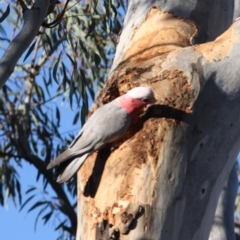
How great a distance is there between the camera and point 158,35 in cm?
317

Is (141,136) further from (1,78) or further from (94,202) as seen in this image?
(1,78)

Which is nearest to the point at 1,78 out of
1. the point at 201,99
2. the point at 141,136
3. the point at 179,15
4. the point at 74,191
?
the point at 141,136

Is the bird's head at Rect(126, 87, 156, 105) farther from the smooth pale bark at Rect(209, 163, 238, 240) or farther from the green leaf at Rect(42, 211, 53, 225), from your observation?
the green leaf at Rect(42, 211, 53, 225)

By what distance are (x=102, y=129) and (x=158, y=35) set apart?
0.70 metres

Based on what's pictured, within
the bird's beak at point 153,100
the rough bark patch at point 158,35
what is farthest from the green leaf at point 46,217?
the bird's beak at point 153,100

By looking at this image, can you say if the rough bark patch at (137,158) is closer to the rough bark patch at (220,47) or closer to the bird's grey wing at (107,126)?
the bird's grey wing at (107,126)

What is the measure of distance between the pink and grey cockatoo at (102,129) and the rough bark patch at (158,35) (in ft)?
1.22

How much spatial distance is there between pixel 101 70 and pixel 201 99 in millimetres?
3139

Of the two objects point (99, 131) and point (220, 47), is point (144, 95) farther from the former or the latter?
point (220, 47)

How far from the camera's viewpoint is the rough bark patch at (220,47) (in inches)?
111

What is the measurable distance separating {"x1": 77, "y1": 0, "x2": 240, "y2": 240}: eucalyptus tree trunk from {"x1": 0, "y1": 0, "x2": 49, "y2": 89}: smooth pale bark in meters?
0.37

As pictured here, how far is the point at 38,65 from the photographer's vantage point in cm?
587

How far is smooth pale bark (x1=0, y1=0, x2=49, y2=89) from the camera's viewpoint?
2688 millimetres

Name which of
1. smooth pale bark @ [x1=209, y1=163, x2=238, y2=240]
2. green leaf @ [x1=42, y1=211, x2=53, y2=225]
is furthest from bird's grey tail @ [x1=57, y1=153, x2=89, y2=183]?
green leaf @ [x1=42, y1=211, x2=53, y2=225]
